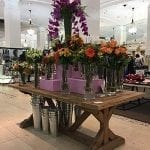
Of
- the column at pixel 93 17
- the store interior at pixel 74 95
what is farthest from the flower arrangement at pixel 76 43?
the column at pixel 93 17

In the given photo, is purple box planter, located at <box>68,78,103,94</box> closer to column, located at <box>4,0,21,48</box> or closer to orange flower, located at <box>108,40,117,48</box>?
orange flower, located at <box>108,40,117,48</box>

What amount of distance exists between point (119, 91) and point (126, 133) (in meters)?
0.96

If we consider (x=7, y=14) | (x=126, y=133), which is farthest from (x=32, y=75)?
(x=7, y=14)

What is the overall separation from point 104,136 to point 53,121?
89 cm

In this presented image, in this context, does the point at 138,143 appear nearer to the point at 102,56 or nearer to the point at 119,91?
the point at 119,91

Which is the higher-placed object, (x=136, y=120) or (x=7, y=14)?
(x=7, y=14)

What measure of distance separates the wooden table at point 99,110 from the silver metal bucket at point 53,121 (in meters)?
0.17

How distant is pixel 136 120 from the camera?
412 cm

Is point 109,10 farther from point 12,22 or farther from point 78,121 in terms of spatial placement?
point 78,121

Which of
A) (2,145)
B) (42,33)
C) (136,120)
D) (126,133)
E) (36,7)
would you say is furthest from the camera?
(42,33)

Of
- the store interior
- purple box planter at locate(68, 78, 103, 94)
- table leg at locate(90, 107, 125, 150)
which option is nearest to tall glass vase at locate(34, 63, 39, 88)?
the store interior

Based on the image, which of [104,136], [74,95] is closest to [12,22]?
[74,95]

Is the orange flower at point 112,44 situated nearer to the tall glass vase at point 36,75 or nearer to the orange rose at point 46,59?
the orange rose at point 46,59

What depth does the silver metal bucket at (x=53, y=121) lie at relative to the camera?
3.32 metres
